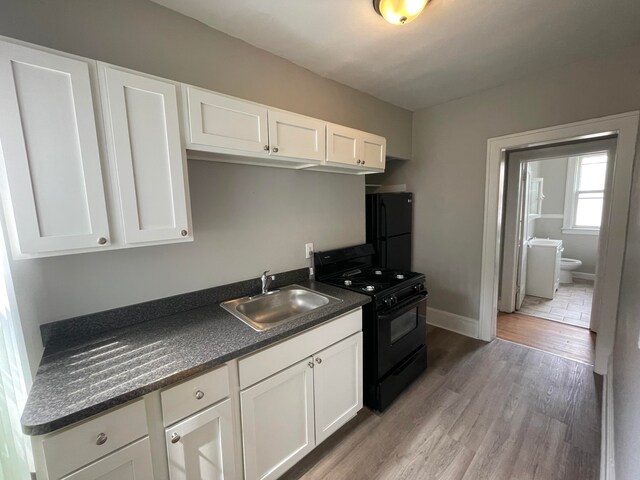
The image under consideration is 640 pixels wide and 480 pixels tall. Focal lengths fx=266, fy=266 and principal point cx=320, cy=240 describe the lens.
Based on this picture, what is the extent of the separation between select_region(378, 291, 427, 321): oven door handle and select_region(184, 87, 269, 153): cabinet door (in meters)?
1.33

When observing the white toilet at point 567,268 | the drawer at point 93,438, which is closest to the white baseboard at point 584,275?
the white toilet at point 567,268

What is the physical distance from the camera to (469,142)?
2.80 m

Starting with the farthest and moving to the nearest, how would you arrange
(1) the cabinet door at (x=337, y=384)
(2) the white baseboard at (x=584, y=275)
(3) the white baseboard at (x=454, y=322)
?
(2) the white baseboard at (x=584, y=275)
(3) the white baseboard at (x=454, y=322)
(1) the cabinet door at (x=337, y=384)

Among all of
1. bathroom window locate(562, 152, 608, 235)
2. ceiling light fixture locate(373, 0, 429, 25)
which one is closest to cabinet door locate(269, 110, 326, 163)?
ceiling light fixture locate(373, 0, 429, 25)

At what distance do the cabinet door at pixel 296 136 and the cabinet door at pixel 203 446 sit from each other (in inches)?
53.6

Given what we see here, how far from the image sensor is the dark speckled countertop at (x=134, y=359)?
84 cm

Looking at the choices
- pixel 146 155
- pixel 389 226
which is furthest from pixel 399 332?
pixel 146 155

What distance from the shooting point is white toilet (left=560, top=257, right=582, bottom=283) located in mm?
4657

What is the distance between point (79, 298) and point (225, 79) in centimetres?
147

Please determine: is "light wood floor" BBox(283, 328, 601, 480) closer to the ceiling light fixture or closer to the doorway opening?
the doorway opening

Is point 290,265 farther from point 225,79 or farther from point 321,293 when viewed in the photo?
point 225,79

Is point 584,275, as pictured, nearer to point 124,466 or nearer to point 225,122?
point 225,122

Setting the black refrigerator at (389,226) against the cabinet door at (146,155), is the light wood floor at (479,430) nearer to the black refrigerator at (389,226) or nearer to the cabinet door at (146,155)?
the black refrigerator at (389,226)

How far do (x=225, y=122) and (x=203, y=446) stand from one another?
4.98ft
